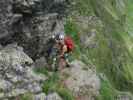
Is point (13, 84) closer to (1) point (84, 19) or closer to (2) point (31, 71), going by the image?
(2) point (31, 71)

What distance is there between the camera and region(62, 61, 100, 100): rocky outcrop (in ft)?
82.1

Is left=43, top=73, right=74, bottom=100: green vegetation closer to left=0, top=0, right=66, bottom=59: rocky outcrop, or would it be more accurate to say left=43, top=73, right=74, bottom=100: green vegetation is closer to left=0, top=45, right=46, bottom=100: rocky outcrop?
left=0, top=45, right=46, bottom=100: rocky outcrop

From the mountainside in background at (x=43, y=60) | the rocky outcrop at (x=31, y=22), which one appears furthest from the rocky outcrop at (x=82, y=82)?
the rocky outcrop at (x=31, y=22)

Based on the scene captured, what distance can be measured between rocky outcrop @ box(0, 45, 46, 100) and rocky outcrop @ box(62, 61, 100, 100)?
8.23 feet

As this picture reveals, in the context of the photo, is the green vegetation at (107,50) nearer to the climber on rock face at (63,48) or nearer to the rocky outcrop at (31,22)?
the climber on rock face at (63,48)

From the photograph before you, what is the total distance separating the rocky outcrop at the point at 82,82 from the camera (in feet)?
82.1

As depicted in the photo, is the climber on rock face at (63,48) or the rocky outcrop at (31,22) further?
the climber on rock face at (63,48)

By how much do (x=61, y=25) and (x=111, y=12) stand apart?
17.9 m

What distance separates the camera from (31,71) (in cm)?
2306

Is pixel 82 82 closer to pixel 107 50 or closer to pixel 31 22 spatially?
pixel 31 22

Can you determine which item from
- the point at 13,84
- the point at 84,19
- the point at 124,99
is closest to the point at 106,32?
the point at 84,19

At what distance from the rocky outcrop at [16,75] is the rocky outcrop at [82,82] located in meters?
2.51

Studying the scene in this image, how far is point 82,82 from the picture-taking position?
84.1 ft

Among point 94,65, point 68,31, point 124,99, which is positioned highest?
point 68,31
